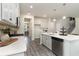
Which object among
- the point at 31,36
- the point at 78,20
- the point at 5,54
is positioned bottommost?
the point at 31,36

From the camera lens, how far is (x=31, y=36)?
9.77 metres

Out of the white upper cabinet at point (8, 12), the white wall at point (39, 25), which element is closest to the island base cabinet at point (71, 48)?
the white upper cabinet at point (8, 12)

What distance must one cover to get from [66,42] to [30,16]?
695 cm

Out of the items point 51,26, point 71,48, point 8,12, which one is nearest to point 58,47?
point 71,48

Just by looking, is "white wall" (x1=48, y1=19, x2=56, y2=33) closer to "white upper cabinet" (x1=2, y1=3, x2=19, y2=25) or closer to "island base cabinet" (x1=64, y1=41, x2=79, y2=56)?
"island base cabinet" (x1=64, y1=41, x2=79, y2=56)

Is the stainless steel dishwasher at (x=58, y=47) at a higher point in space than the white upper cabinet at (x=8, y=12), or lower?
lower

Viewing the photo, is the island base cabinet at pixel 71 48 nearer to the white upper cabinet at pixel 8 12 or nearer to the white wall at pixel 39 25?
the white upper cabinet at pixel 8 12

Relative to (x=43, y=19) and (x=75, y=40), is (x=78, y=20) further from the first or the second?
(x=75, y=40)

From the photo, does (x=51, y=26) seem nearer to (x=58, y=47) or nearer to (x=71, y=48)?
(x=58, y=47)

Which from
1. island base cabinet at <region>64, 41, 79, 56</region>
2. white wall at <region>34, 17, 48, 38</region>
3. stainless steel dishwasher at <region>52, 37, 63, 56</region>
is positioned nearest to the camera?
island base cabinet at <region>64, 41, 79, 56</region>

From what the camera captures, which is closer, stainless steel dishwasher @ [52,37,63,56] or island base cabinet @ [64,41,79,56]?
island base cabinet @ [64,41,79,56]

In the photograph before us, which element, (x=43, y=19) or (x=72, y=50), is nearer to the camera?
(x=72, y=50)

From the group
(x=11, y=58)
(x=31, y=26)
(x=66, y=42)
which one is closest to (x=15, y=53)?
(x=11, y=58)

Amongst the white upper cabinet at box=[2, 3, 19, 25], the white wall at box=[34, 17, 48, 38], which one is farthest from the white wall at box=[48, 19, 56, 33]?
the white upper cabinet at box=[2, 3, 19, 25]
